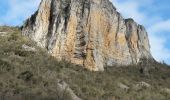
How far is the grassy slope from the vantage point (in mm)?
44906

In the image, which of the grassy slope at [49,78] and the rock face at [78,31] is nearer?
the grassy slope at [49,78]

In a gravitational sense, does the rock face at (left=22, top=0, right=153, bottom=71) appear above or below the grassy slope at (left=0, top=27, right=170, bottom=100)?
above

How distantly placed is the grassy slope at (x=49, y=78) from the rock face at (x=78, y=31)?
2.31 meters

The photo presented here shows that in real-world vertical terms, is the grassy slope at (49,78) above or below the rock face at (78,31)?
below

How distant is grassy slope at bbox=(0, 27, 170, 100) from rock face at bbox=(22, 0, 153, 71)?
2314 millimetres

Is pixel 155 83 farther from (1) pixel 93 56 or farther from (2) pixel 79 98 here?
(2) pixel 79 98

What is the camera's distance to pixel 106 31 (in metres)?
79.7

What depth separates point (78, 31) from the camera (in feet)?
237

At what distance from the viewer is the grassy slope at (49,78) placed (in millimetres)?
44906

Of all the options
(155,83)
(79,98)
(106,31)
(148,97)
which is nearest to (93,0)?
(106,31)

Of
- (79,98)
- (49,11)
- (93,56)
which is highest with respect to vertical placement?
(49,11)

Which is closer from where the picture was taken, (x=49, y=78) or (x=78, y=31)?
(x=49, y=78)

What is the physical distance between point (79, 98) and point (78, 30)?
26156 millimetres

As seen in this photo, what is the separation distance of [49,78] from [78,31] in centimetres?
2301
